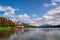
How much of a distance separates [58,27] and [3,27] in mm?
1481

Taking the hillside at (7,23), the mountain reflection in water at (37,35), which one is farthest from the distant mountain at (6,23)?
the mountain reflection in water at (37,35)

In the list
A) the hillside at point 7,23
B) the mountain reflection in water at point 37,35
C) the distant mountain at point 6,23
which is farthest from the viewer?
the distant mountain at point 6,23

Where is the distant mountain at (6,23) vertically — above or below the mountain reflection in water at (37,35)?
above

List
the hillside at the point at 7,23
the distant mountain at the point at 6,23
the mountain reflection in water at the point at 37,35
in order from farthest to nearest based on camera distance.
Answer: the distant mountain at the point at 6,23 → the mountain reflection in water at the point at 37,35 → the hillside at the point at 7,23

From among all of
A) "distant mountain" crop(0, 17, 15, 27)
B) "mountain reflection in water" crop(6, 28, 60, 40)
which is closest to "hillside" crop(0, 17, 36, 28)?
"distant mountain" crop(0, 17, 15, 27)

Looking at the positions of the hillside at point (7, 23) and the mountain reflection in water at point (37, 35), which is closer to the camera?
the hillside at point (7, 23)

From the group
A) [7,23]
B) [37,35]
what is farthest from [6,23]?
[37,35]

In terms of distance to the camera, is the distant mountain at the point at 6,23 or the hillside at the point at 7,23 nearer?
the hillside at the point at 7,23

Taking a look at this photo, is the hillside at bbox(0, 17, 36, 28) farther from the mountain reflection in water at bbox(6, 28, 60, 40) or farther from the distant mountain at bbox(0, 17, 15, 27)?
the mountain reflection in water at bbox(6, 28, 60, 40)

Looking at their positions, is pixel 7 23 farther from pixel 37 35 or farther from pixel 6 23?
pixel 37 35

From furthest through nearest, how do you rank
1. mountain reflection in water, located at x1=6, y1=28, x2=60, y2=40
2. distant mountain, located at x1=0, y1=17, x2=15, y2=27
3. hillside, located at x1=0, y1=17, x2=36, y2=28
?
distant mountain, located at x1=0, y1=17, x2=15, y2=27 → mountain reflection in water, located at x1=6, y1=28, x2=60, y2=40 → hillside, located at x1=0, y1=17, x2=36, y2=28

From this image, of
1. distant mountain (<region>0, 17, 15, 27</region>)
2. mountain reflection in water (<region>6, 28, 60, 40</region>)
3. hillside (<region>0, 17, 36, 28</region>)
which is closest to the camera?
hillside (<region>0, 17, 36, 28</region>)

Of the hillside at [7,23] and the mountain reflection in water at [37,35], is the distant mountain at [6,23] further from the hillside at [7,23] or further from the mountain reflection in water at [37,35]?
the mountain reflection in water at [37,35]

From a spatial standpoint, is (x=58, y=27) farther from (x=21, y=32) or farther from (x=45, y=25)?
(x=21, y=32)
